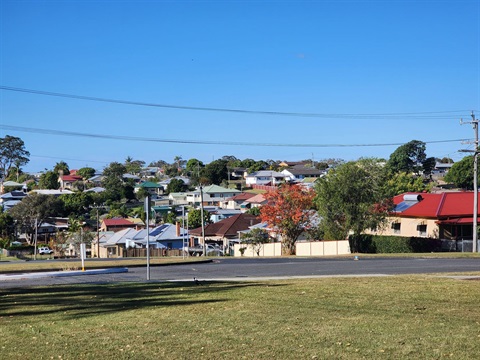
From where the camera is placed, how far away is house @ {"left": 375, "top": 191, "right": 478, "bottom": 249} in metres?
54.9

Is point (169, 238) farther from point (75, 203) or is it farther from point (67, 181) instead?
point (67, 181)

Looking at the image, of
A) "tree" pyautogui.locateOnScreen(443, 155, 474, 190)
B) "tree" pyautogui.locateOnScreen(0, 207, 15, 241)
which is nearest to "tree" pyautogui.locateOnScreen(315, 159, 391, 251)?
"tree" pyautogui.locateOnScreen(0, 207, 15, 241)

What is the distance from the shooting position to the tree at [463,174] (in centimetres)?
11209

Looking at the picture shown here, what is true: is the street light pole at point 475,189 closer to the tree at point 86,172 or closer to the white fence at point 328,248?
the white fence at point 328,248

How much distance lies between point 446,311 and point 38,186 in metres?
161

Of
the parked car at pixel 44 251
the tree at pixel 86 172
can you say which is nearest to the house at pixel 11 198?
the parked car at pixel 44 251

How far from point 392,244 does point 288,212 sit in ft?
32.1

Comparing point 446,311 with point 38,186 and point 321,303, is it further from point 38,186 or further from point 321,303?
point 38,186

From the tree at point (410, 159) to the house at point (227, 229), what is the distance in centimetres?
7454

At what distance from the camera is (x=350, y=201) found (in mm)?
53312

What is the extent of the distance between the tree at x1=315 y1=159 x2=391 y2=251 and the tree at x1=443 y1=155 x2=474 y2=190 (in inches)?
2481

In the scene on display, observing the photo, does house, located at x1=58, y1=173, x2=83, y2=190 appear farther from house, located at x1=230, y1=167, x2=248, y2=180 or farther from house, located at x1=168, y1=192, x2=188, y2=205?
house, located at x1=230, y1=167, x2=248, y2=180

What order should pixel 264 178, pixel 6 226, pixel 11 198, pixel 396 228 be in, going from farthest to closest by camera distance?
pixel 264 178 < pixel 11 198 < pixel 6 226 < pixel 396 228

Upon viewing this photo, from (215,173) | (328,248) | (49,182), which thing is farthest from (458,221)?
(49,182)
